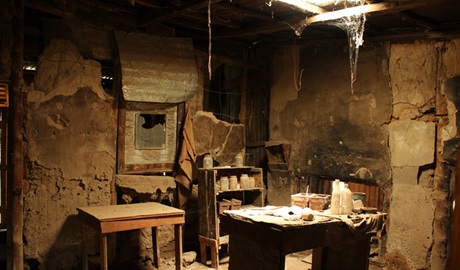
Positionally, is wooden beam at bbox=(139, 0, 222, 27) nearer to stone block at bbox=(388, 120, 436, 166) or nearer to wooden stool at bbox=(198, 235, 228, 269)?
stone block at bbox=(388, 120, 436, 166)

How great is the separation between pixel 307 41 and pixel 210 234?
346cm

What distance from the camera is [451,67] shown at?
195 inches

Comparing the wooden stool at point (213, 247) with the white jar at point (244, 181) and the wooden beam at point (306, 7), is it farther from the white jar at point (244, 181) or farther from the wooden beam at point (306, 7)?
the wooden beam at point (306, 7)

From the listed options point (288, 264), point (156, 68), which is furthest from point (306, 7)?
point (288, 264)

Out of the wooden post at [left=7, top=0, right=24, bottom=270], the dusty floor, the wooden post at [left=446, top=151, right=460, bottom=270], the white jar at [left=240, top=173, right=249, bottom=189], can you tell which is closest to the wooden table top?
the wooden post at [left=7, top=0, right=24, bottom=270]

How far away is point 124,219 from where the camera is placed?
4562 mm

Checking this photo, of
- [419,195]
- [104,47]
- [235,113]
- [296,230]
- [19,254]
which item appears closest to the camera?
[296,230]

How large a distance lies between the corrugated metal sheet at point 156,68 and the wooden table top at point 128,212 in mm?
1583

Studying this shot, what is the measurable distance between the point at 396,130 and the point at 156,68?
357cm

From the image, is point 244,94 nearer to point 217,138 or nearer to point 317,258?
point 217,138

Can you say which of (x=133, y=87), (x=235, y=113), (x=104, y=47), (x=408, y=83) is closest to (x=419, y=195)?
(x=408, y=83)

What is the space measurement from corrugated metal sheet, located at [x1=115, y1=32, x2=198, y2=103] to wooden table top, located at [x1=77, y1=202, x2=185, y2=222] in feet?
5.20

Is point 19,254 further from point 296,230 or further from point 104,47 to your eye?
point 296,230

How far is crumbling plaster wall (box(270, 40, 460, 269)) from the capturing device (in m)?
5.02
